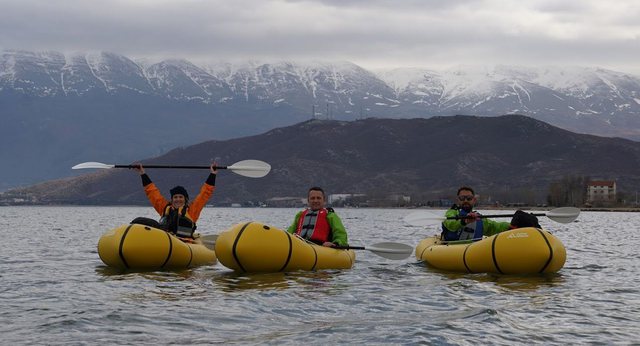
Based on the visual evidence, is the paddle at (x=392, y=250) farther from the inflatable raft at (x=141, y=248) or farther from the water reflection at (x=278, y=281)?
the inflatable raft at (x=141, y=248)

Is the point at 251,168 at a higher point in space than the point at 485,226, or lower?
higher

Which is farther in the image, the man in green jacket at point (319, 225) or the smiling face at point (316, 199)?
the man in green jacket at point (319, 225)

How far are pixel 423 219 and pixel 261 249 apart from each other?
Result: 7.36m

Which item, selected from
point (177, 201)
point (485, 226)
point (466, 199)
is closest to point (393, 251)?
point (466, 199)

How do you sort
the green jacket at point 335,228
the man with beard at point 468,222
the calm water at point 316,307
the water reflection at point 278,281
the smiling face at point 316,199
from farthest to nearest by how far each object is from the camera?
the man with beard at point 468,222 → the green jacket at point 335,228 → the smiling face at point 316,199 → the water reflection at point 278,281 → the calm water at point 316,307

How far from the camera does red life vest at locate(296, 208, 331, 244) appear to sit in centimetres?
2155

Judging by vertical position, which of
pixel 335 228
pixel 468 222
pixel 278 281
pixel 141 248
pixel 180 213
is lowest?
pixel 278 281

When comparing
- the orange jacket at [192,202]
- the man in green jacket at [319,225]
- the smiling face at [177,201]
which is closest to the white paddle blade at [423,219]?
the man in green jacket at [319,225]

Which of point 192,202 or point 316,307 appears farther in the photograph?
point 192,202

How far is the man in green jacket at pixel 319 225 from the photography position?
70.6ft

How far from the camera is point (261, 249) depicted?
19.2 meters

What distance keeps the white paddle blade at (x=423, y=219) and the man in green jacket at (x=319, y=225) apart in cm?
353

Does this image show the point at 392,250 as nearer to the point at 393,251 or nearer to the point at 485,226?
the point at 393,251

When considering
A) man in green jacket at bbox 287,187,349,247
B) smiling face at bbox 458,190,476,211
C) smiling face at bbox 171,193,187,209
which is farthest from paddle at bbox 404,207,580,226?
smiling face at bbox 171,193,187,209
